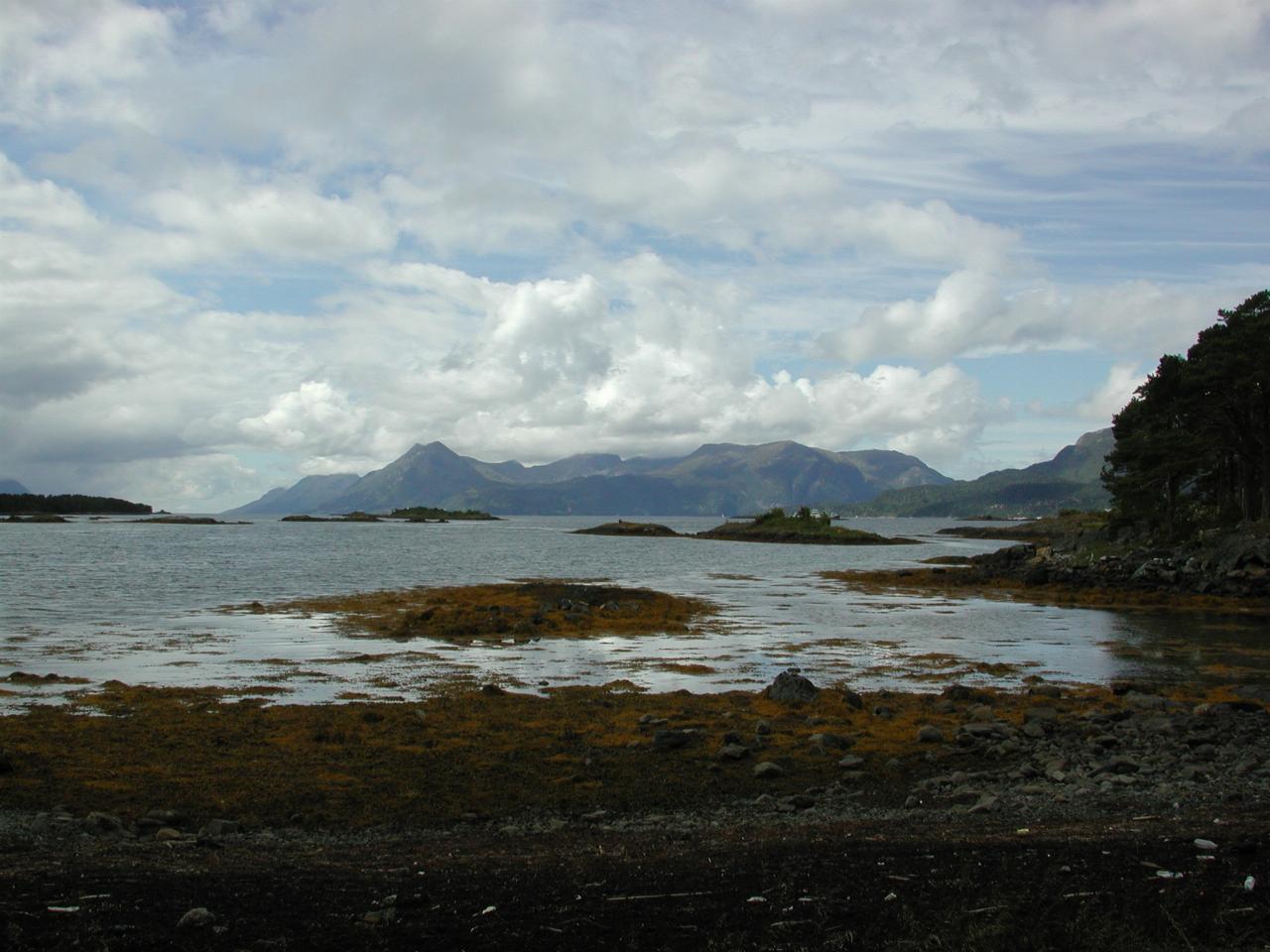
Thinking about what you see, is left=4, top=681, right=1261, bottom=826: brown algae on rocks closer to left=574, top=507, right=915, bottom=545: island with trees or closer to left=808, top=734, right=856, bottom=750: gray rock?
left=808, top=734, right=856, bottom=750: gray rock

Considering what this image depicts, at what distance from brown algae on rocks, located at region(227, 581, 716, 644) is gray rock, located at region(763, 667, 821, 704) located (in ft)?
50.5

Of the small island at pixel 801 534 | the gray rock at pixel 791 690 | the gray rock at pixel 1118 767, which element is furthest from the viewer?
the small island at pixel 801 534

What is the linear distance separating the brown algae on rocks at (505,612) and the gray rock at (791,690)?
50.5 ft

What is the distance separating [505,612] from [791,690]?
21.1 m

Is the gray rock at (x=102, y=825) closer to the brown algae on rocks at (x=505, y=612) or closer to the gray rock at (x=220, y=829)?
the gray rock at (x=220, y=829)

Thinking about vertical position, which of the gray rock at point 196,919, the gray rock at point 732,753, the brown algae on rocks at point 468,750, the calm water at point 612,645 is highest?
the gray rock at point 196,919

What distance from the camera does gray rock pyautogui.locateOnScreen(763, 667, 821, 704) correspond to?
23.1 meters

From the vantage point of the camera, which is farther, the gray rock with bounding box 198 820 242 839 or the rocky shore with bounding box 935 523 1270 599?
the rocky shore with bounding box 935 523 1270 599

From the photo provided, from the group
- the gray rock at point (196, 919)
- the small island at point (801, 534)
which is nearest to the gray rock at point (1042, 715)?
the gray rock at point (196, 919)

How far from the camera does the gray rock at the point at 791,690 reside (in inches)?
911

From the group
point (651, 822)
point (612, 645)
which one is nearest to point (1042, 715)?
point (651, 822)

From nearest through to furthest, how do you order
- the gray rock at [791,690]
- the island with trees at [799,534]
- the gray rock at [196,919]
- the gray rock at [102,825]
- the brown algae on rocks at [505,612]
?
the gray rock at [196,919] < the gray rock at [102,825] < the gray rock at [791,690] < the brown algae on rocks at [505,612] < the island with trees at [799,534]

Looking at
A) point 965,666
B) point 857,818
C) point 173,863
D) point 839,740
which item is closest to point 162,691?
point 173,863

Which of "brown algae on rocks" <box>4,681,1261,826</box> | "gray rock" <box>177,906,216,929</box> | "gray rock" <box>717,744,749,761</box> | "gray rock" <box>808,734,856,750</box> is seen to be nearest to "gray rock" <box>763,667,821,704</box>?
"brown algae on rocks" <box>4,681,1261,826</box>
